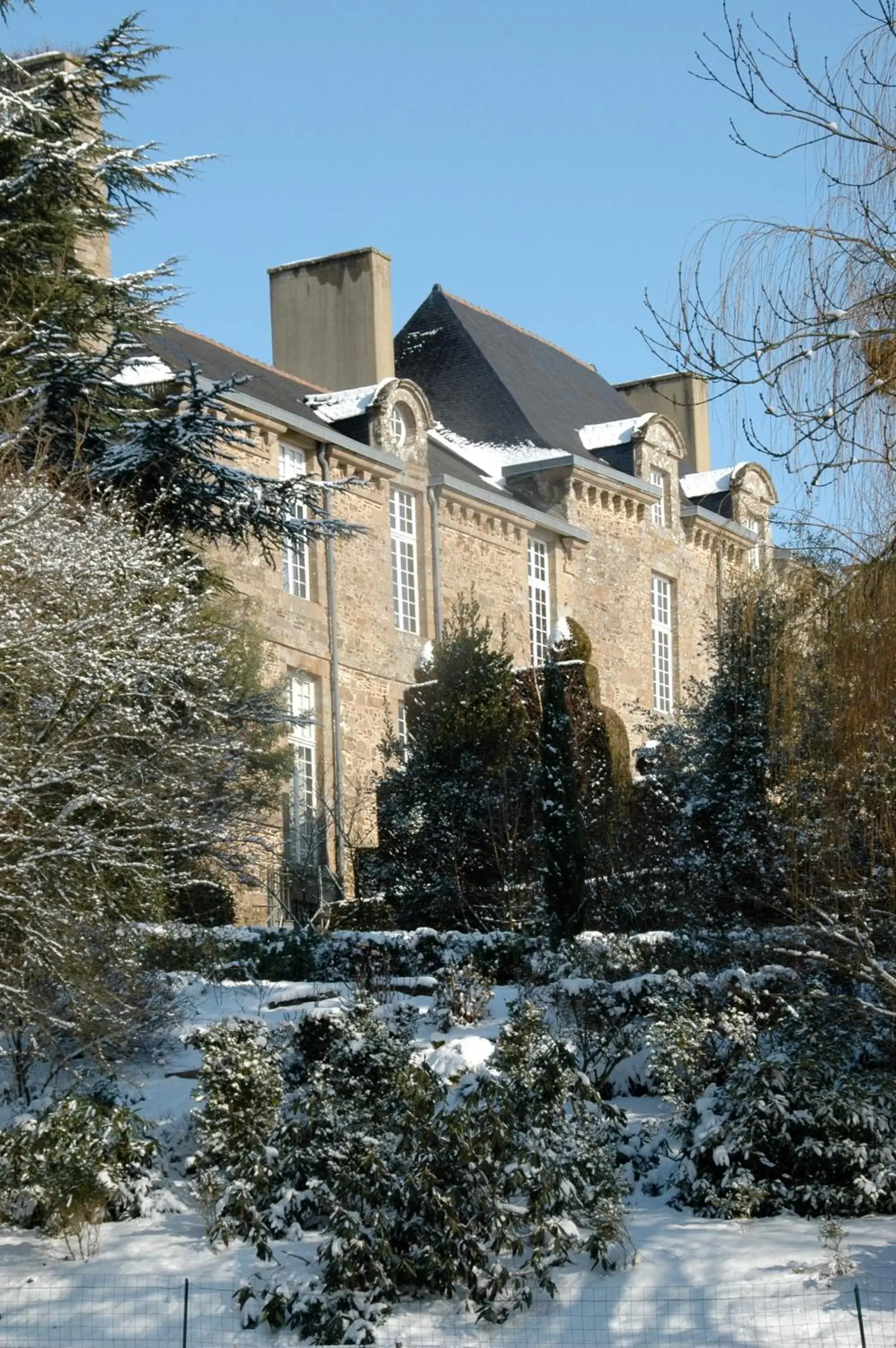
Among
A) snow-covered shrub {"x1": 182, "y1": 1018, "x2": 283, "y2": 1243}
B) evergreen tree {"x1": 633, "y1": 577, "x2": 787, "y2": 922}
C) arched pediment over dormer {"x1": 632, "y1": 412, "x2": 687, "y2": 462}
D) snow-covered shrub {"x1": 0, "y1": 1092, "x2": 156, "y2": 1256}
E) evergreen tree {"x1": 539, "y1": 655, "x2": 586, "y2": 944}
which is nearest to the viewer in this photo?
snow-covered shrub {"x1": 0, "y1": 1092, "x2": 156, "y2": 1256}

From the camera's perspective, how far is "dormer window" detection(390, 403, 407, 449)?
2691cm

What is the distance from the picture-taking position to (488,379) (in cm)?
3131

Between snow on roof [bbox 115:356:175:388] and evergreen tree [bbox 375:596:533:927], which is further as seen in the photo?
snow on roof [bbox 115:356:175:388]

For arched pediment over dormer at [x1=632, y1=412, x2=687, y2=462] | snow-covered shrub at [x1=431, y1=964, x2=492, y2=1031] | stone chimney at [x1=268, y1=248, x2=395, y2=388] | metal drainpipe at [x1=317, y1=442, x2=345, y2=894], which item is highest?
stone chimney at [x1=268, y1=248, x2=395, y2=388]

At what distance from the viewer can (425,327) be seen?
32875 millimetres

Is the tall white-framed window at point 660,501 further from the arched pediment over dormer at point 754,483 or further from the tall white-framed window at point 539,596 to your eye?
the tall white-framed window at point 539,596

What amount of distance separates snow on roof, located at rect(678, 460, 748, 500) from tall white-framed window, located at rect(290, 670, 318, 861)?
11.7 m

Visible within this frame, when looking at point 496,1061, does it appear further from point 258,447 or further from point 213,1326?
point 258,447

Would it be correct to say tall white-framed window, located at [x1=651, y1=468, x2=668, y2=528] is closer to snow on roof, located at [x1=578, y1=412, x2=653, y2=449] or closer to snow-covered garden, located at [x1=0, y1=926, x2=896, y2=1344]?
snow on roof, located at [x1=578, y1=412, x2=653, y2=449]

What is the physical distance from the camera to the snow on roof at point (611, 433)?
3147cm

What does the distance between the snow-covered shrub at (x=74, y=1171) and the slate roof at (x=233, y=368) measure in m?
13.6

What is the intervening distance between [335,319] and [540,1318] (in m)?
20.0

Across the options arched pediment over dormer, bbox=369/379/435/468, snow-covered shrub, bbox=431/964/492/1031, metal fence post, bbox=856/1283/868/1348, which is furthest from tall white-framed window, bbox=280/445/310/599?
metal fence post, bbox=856/1283/868/1348

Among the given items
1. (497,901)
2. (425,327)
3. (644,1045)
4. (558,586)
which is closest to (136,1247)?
(644,1045)
